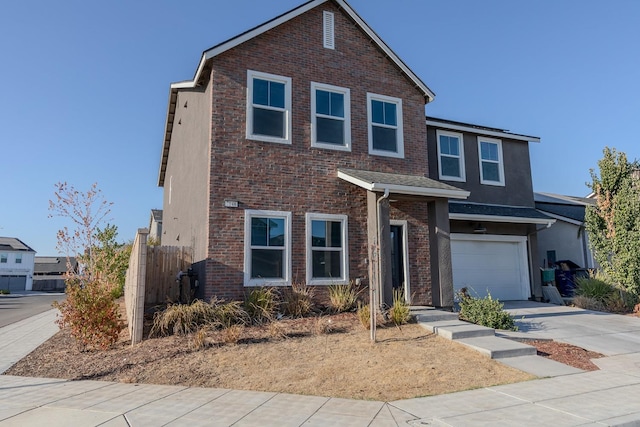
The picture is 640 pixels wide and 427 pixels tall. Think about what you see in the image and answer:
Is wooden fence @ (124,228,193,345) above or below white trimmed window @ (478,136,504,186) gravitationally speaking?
below

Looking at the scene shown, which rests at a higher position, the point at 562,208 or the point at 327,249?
the point at 562,208

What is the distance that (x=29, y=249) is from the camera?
59219 mm

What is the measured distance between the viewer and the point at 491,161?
16.8 meters

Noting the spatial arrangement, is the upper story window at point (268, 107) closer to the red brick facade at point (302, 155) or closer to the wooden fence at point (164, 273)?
the red brick facade at point (302, 155)

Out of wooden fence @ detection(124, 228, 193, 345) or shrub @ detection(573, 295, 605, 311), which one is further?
shrub @ detection(573, 295, 605, 311)

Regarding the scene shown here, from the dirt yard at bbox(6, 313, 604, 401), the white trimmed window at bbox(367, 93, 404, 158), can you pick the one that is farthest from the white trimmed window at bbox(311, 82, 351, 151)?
the dirt yard at bbox(6, 313, 604, 401)

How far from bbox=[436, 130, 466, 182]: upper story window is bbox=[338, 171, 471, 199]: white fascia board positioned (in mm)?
4122

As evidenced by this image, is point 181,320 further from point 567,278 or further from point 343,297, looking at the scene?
point 567,278

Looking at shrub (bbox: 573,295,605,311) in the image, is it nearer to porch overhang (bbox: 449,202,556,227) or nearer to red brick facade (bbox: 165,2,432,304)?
porch overhang (bbox: 449,202,556,227)

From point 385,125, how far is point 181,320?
774cm

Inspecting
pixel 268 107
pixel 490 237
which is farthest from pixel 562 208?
pixel 268 107

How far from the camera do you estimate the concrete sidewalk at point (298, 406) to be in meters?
5.21

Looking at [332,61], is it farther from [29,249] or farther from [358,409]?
[29,249]

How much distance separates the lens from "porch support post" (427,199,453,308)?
11703 millimetres
